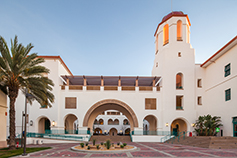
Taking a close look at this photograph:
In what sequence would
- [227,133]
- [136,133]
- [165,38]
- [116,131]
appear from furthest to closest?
[116,131] < [165,38] < [136,133] < [227,133]

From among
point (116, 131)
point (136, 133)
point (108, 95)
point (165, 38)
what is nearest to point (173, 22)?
point (165, 38)

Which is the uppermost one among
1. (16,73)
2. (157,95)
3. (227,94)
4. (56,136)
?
(16,73)

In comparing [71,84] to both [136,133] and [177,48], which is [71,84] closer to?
[136,133]

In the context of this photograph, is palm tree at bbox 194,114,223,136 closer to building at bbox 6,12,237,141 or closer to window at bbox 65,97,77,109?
building at bbox 6,12,237,141

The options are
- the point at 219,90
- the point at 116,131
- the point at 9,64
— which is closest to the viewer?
the point at 9,64

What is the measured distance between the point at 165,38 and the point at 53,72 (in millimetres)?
17462

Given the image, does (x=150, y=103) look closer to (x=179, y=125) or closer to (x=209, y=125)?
(x=179, y=125)

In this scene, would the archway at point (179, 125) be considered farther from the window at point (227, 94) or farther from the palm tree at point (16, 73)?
the palm tree at point (16, 73)

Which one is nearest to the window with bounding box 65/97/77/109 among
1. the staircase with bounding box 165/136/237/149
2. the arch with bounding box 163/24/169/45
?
the arch with bounding box 163/24/169/45

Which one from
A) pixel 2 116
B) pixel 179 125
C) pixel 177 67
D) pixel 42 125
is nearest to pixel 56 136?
pixel 42 125

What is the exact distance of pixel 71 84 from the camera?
112 feet

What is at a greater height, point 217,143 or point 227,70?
point 227,70

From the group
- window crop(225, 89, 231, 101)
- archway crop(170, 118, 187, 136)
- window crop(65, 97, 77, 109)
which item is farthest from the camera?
archway crop(170, 118, 187, 136)

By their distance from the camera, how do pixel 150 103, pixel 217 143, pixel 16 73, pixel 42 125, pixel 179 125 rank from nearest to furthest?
1. pixel 16 73
2. pixel 217 143
3. pixel 150 103
4. pixel 42 125
5. pixel 179 125
